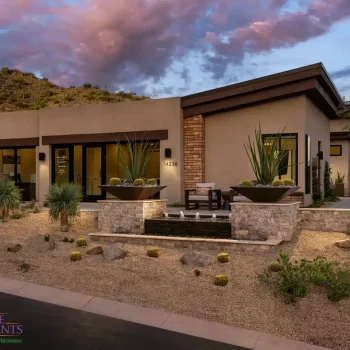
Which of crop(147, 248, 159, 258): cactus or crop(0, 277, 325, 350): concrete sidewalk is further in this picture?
crop(147, 248, 159, 258): cactus

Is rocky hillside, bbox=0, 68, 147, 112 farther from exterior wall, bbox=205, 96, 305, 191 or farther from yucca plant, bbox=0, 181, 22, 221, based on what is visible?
yucca plant, bbox=0, 181, 22, 221

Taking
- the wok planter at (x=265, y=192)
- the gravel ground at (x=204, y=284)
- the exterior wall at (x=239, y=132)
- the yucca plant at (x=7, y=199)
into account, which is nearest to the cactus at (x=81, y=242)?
the gravel ground at (x=204, y=284)

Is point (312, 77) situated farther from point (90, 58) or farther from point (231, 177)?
point (90, 58)

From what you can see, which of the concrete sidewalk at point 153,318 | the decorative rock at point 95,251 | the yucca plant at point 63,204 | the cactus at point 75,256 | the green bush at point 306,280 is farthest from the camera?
the yucca plant at point 63,204

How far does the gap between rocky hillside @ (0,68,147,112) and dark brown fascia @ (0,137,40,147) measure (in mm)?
Answer: 19402

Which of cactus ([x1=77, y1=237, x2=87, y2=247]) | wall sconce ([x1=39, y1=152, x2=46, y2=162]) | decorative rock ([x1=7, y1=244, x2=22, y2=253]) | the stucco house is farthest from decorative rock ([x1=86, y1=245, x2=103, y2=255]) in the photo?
wall sconce ([x1=39, y1=152, x2=46, y2=162])

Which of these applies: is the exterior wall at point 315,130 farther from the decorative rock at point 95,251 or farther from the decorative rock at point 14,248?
the decorative rock at point 14,248

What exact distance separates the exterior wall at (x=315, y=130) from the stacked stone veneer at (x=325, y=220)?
136 inches

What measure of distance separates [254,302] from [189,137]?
931 centimetres

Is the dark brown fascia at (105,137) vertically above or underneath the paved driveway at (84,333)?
above

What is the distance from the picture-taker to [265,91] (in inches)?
523

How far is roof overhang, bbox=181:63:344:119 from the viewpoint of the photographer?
12664 millimetres

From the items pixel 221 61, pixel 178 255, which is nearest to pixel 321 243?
pixel 178 255

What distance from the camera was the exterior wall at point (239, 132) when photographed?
13.2 meters
